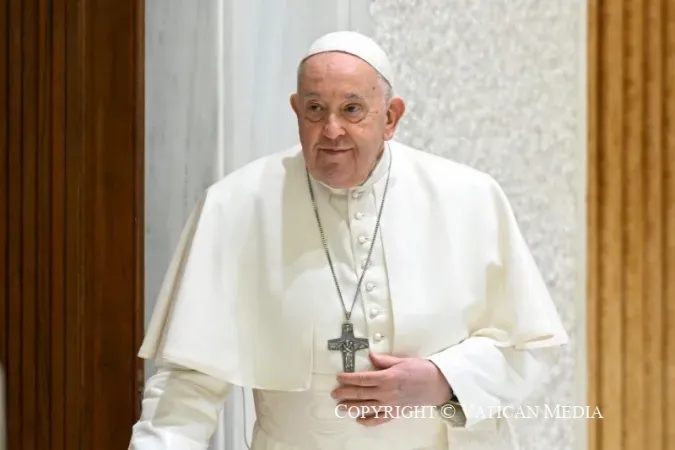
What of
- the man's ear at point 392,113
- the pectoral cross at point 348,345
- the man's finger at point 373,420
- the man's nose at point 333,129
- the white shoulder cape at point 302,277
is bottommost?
the man's finger at point 373,420

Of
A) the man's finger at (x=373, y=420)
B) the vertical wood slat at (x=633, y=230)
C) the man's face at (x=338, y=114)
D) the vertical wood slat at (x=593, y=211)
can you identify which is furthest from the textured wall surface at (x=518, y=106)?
the man's finger at (x=373, y=420)

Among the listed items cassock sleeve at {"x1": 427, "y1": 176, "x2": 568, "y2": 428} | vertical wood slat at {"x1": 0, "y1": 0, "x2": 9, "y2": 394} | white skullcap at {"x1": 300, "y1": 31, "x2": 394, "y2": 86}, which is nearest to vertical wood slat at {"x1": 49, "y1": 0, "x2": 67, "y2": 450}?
vertical wood slat at {"x1": 0, "y1": 0, "x2": 9, "y2": 394}

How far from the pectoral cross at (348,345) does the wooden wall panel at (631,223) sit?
3.67 ft

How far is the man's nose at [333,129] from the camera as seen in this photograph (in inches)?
68.8


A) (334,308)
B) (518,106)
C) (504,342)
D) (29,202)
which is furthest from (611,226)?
(29,202)

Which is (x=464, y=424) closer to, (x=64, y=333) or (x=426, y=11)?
(x=64, y=333)

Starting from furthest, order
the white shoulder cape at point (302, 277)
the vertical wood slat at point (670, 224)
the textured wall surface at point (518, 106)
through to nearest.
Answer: the textured wall surface at point (518, 106) → the vertical wood slat at point (670, 224) → the white shoulder cape at point (302, 277)

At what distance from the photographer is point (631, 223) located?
2.59 m

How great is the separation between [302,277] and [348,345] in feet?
0.60

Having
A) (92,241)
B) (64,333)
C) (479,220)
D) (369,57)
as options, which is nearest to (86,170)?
(92,241)

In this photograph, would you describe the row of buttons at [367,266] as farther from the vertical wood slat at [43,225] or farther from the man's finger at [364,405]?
the vertical wood slat at [43,225]

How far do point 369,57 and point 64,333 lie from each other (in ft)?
3.97

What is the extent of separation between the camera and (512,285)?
6.17ft

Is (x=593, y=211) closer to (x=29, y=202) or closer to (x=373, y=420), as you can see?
(x=373, y=420)
